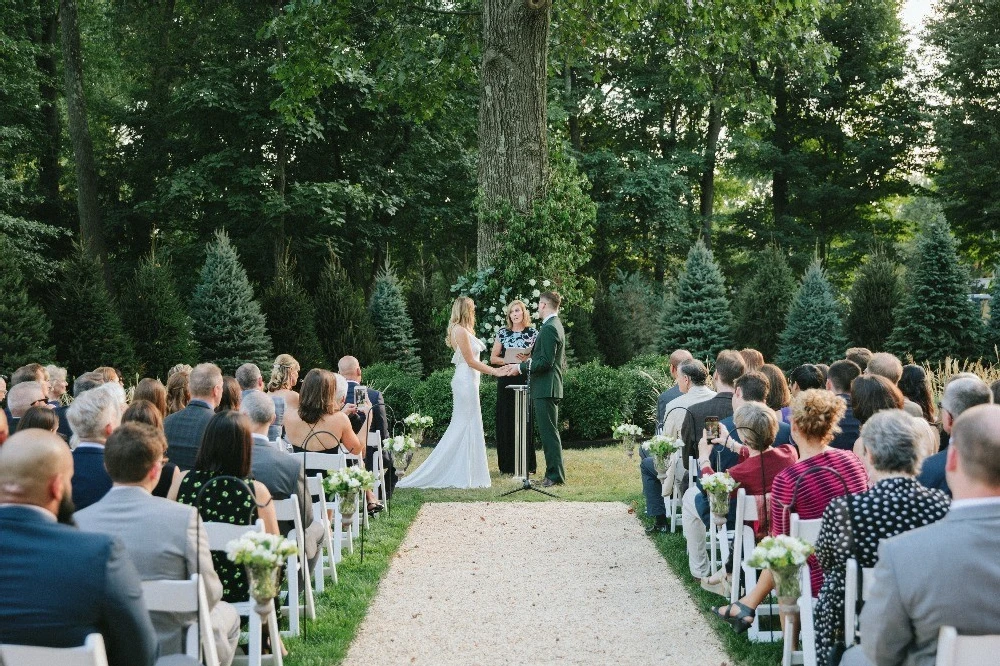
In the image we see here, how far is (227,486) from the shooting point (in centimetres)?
479

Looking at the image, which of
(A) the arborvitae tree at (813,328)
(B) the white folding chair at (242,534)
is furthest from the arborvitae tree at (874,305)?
(B) the white folding chair at (242,534)

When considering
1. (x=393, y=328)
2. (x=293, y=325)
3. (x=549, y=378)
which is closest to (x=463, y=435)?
(x=549, y=378)

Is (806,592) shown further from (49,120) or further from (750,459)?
(49,120)

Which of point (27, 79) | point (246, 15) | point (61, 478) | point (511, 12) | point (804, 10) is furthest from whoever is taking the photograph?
point (246, 15)

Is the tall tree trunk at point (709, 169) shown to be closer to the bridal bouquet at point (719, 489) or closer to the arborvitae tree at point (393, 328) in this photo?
the arborvitae tree at point (393, 328)

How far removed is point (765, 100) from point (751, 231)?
15506 millimetres

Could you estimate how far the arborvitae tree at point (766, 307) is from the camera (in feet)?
67.7

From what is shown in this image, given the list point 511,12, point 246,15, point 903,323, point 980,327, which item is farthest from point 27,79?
point 980,327

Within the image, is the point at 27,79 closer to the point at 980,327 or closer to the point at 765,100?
the point at 765,100

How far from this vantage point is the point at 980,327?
1858 centimetres

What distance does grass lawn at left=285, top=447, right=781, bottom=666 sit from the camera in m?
5.44

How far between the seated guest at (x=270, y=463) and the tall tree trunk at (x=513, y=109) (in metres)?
8.34

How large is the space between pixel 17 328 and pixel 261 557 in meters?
12.5

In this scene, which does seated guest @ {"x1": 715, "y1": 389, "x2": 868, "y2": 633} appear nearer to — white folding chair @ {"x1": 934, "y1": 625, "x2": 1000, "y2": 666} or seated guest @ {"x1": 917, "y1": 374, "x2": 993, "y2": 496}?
seated guest @ {"x1": 917, "y1": 374, "x2": 993, "y2": 496}
